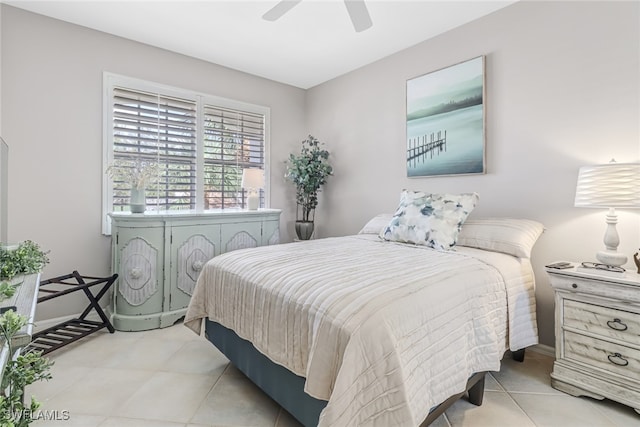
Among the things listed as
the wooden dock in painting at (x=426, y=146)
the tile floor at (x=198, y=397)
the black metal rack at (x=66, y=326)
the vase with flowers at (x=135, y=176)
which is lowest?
the tile floor at (x=198, y=397)

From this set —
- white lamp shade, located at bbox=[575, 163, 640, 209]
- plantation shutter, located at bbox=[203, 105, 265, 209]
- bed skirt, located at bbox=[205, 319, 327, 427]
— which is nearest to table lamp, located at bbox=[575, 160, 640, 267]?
white lamp shade, located at bbox=[575, 163, 640, 209]

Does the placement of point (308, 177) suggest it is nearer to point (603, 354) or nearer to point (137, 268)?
point (137, 268)

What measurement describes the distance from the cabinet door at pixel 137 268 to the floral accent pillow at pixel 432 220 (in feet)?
6.75

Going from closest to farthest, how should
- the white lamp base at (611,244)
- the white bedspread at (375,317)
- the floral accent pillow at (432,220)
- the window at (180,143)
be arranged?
the white bedspread at (375,317) < the white lamp base at (611,244) < the floral accent pillow at (432,220) < the window at (180,143)

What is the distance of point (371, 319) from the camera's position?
1147 mm

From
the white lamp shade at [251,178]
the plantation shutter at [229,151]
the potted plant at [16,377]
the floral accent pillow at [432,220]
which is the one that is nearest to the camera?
the potted plant at [16,377]

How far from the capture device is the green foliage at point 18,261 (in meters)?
1.54

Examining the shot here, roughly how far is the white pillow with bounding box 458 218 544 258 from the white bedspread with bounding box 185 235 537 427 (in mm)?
86

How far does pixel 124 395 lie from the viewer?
1829mm

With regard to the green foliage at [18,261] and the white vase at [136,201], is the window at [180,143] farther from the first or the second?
the green foliage at [18,261]

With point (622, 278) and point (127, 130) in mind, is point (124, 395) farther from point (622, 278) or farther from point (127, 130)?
point (622, 278)

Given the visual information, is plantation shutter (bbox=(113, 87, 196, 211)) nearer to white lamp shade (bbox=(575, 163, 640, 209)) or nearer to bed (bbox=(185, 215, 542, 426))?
bed (bbox=(185, 215, 542, 426))

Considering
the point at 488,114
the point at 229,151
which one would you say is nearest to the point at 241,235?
the point at 229,151

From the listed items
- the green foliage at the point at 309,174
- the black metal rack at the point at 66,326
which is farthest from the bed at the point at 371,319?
the green foliage at the point at 309,174
